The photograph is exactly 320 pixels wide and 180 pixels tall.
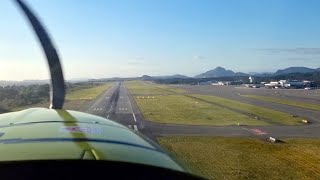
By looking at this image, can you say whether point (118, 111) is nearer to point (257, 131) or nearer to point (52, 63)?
point (257, 131)

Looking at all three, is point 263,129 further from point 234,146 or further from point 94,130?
point 94,130

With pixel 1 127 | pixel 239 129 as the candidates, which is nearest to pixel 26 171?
pixel 1 127

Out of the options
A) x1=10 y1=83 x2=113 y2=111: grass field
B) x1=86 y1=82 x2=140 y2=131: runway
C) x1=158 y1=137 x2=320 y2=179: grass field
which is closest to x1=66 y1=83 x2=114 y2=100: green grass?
x1=10 y1=83 x2=113 y2=111: grass field

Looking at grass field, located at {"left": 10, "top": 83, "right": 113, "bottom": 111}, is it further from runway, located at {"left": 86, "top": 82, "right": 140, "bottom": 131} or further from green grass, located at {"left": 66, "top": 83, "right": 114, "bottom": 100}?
runway, located at {"left": 86, "top": 82, "right": 140, "bottom": 131}

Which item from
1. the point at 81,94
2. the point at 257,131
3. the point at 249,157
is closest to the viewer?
the point at 249,157

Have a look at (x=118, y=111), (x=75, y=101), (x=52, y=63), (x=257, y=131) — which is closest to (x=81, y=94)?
(x=75, y=101)

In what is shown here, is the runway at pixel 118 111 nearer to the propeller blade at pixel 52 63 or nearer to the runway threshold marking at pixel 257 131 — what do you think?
the runway threshold marking at pixel 257 131
